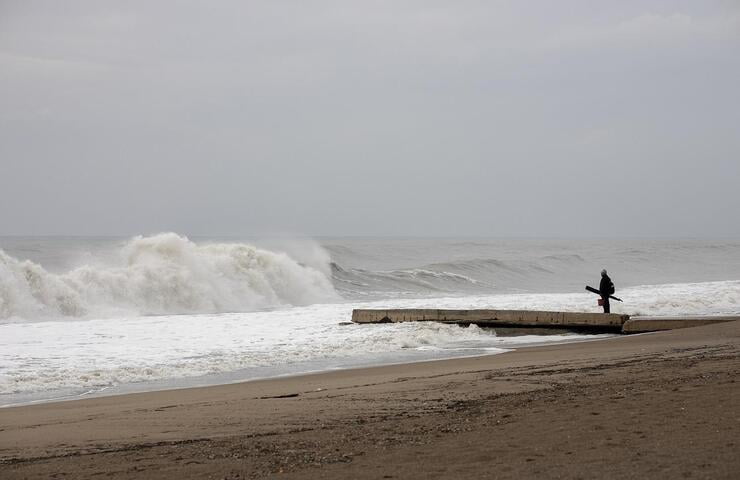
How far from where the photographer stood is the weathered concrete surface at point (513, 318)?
16.6 m

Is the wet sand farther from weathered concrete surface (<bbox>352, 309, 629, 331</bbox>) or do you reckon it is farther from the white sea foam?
weathered concrete surface (<bbox>352, 309, 629, 331</bbox>)

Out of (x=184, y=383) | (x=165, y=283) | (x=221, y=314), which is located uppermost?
(x=165, y=283)

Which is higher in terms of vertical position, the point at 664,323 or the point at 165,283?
the point at 165,283

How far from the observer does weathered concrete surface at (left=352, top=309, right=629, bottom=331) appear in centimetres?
1658

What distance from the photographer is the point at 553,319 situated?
16.8 meters

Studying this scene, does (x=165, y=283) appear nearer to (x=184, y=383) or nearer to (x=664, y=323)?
(x=664, y=323)

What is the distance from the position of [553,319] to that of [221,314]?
8.50 metres

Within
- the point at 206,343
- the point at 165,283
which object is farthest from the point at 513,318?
the point at 165,283

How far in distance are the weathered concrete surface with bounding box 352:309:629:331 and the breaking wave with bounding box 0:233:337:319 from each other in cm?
924

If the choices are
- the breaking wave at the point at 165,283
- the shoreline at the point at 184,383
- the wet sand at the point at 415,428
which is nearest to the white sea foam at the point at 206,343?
the shoreline at the point at 184,383

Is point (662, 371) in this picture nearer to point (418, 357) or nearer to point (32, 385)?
point (418, 357)

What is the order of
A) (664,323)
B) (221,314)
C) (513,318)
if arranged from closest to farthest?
(664,323)
(513,318)
(221,314)

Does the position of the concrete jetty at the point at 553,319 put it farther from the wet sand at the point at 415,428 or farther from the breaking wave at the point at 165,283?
the breaking wave at the point at 165,283

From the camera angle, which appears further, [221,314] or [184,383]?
[221,314]
